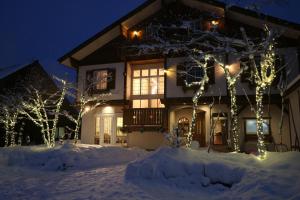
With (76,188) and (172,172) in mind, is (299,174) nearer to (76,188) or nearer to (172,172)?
(172,172)

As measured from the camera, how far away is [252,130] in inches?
657

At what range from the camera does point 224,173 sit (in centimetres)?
779

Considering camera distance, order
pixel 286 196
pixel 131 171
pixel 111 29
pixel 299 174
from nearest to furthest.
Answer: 1. pixel 286 196
2. pixel 299 174
3. pixel 131 171
4. pixel 111 29

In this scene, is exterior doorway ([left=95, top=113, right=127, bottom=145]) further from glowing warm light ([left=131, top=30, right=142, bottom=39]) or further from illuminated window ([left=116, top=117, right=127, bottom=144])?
glowing warm light ([left=131, top=30, right=142, bottom=39])

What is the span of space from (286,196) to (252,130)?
11.0 meters

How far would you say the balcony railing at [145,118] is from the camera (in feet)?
57.3


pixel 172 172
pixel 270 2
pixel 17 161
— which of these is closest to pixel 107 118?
pixel 17 161

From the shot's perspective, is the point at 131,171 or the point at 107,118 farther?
the point at 107,118

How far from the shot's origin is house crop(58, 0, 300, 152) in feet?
53.1

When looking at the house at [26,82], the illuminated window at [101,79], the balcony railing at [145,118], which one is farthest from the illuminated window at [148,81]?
the house at [26,82]

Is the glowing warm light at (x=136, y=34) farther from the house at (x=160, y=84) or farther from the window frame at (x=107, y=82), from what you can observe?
the window frame at (x=107, y=82)

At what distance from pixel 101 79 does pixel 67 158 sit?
26.5ft

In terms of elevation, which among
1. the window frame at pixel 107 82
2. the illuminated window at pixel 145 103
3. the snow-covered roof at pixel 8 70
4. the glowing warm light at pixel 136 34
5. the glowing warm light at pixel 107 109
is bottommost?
the glowing warm light at pixel 107 109

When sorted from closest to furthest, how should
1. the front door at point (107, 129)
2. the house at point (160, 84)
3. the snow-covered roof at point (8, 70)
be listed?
the house at point (160, 84) → the front door at point (107, 129) → the snow-covered roof at point (8, 70)
